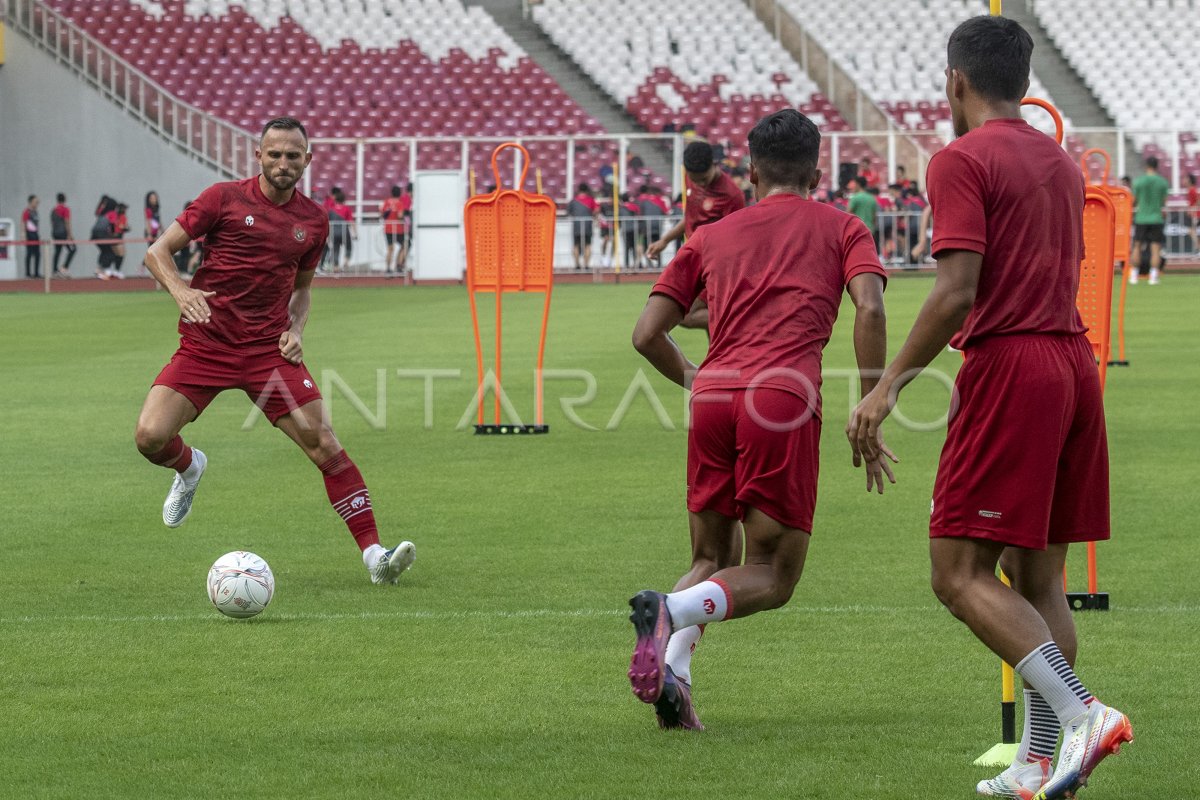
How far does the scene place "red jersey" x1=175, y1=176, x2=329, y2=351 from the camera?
854 cm

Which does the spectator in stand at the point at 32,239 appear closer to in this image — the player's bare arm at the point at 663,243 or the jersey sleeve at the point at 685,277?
the player's bare arm at the point at 663,243

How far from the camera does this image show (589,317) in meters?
25.3

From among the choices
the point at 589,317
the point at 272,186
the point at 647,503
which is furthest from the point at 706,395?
the point at 589,317

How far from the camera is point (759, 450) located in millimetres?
5387

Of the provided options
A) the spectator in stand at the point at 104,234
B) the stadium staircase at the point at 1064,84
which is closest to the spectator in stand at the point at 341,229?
the spectator in stand at the point at 104,234

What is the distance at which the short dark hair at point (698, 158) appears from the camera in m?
14.0

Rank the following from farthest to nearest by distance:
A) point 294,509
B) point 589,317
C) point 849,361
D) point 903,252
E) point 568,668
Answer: point 903,252
point 589,317
point 849,361
point 294,509
point 568,668

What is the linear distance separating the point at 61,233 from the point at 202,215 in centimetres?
3102

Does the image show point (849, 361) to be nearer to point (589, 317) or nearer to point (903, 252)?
point (589, 317)

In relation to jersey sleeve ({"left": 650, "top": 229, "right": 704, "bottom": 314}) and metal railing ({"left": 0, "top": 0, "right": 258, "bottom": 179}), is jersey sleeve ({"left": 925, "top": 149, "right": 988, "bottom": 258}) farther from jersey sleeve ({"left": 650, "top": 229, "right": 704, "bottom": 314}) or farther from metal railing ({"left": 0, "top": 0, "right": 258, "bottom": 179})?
A: metal railing ({"left": 0, "top": 0, "right": 258, "bottom": 179})

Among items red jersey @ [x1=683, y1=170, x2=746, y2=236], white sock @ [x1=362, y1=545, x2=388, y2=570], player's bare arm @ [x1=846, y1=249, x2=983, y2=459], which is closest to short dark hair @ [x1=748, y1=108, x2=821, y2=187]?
player's bare arm @ [x1=846, y1=249, x2=983, y2=459]

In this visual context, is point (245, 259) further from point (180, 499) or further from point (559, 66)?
point (559, 66)

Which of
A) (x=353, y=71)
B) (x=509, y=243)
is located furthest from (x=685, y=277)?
(x=353, y=71)

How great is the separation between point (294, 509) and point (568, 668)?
4.36 metres
